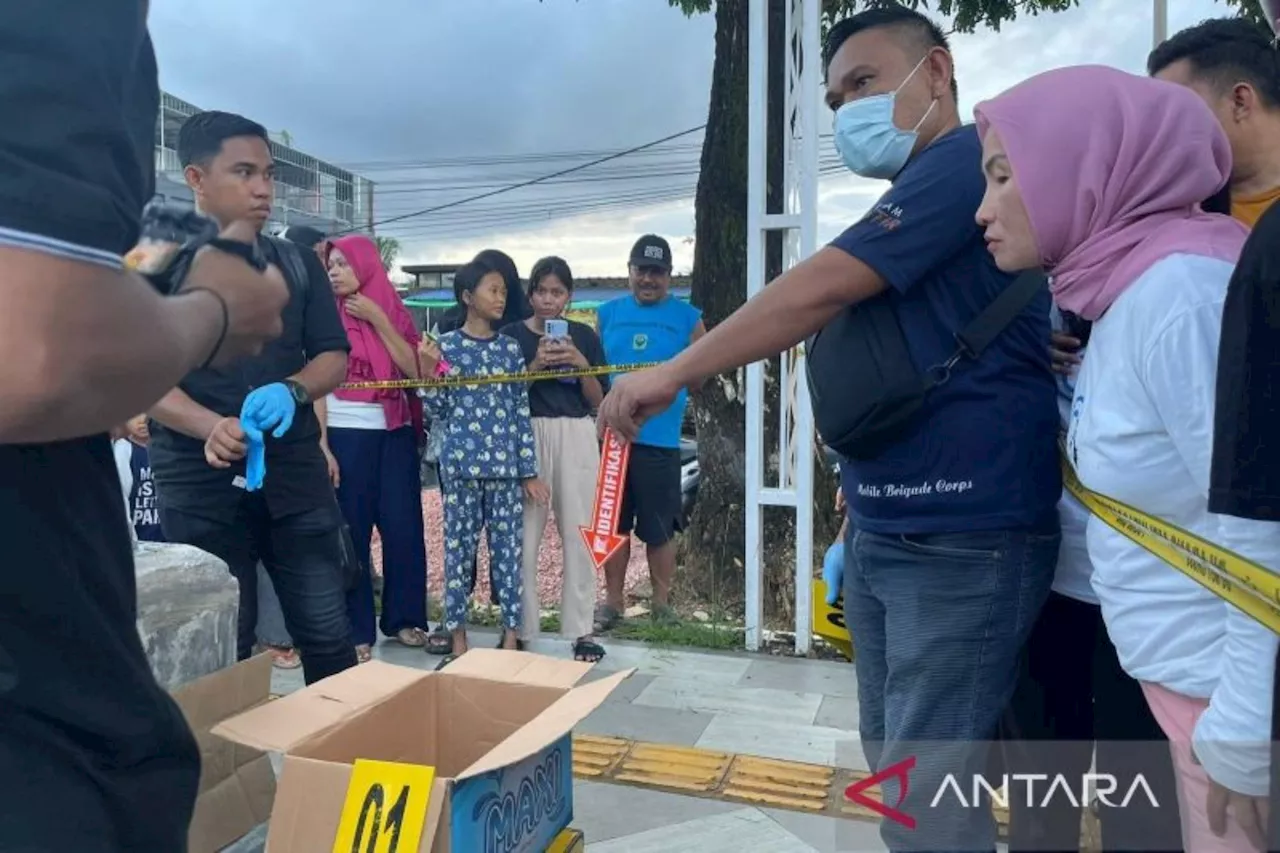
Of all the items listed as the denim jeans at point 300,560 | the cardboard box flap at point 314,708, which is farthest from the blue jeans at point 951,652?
the denim jeans at point 300,560

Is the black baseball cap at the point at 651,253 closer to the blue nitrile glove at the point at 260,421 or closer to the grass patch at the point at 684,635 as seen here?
the grass patch at the point at 684,635

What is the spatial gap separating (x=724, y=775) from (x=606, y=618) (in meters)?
1.87

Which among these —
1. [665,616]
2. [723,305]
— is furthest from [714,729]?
[723,305]

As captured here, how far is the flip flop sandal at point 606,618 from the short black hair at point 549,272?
5.35ft

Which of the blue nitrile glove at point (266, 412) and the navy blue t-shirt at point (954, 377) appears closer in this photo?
the navy blue t-shirt at point (954, 377)

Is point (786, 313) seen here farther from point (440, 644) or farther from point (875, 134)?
point (440, 644)

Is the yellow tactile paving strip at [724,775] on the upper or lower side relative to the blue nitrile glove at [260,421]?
lower

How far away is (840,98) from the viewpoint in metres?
2.22

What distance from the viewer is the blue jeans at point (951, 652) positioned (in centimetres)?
179

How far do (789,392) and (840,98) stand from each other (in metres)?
2.22

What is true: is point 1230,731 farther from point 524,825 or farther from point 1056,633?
point 524,825

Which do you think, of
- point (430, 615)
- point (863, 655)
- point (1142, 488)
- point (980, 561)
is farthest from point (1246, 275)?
point (430, 615)

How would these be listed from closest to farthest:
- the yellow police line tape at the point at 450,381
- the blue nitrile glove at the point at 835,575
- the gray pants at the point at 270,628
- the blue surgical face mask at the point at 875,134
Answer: the blue surgical face mask at the point at 875,134, the blue nitrile glove at the point at 835,575, the yellow police line tape at the point at 450,381, the gray pants at the point at 270,628

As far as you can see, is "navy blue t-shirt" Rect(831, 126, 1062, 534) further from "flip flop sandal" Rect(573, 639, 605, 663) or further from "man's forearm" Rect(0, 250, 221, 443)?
"flip flop sandal" Rect(573, 639, 605, 663)
